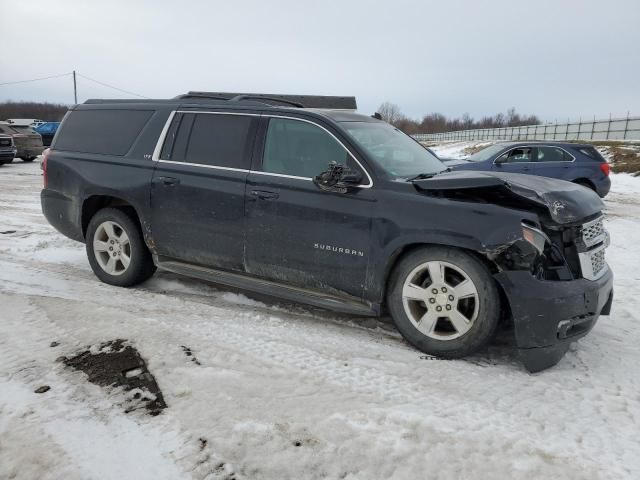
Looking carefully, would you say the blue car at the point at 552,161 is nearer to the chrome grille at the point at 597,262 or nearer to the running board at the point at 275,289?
the chrome grille at the point at 597,262

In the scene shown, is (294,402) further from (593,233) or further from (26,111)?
(26,111)

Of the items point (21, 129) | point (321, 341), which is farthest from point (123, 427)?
point (21, 129)

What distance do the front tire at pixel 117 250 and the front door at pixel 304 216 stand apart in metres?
1.28

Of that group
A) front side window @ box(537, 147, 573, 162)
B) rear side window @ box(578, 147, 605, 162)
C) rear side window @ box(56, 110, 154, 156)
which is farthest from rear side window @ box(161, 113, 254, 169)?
rear side window @ box(578, 147, 605, 162)

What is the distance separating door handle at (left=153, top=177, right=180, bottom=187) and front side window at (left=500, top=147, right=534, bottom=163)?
8925mm

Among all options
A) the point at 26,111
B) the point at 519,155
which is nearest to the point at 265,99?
the point at 519,155

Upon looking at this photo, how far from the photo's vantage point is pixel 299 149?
3982mm

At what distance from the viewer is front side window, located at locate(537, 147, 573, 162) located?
1141 cm

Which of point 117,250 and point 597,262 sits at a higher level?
point 597,262

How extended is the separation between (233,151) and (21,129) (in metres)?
20.2

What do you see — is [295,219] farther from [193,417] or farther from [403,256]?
[193,417]

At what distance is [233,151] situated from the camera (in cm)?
423

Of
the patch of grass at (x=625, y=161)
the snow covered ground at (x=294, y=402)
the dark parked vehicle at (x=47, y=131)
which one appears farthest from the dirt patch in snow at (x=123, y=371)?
the dark parked vehicle at (x=47, y=131)

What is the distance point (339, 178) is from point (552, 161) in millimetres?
9524
